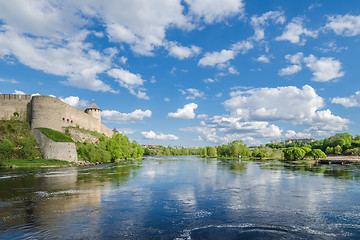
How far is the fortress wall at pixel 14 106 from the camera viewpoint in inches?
1933

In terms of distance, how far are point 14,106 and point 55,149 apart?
18.4 meters

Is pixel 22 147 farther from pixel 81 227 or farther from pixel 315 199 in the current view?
pixel 315 199

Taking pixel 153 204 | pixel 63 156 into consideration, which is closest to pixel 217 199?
pixel 153 204

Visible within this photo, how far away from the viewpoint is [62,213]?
408 inches

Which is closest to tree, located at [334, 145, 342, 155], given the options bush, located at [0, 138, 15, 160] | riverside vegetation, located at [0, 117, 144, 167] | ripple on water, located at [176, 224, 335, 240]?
riverside vegetation, located at [0, 117, 144, 167]

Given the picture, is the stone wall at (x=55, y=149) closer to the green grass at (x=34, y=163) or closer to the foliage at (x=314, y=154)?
the green grass at (x=34, y=163)

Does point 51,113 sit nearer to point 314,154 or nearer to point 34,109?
point 34,109

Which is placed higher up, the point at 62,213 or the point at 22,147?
the point at 22,147

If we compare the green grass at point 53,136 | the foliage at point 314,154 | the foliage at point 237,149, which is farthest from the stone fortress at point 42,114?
the foliage at point 237,149

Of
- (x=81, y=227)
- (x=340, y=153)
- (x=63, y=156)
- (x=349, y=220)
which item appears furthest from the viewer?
(x=340, y=153)

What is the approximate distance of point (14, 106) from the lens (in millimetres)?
49719

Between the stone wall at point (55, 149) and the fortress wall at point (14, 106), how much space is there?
957 centimetres

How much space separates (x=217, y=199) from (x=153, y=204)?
14.0 ft

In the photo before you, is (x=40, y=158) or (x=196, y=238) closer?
(x=196, y=238)
